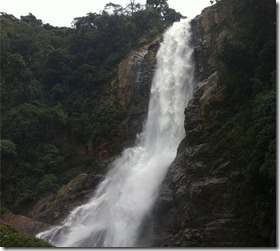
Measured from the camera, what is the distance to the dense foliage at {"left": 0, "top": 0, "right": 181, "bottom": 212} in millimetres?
24656

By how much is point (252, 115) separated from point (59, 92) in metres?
18.0

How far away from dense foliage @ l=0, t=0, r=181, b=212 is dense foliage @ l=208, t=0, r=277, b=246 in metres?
10.6

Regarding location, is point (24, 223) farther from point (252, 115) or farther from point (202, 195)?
point (252, 115)

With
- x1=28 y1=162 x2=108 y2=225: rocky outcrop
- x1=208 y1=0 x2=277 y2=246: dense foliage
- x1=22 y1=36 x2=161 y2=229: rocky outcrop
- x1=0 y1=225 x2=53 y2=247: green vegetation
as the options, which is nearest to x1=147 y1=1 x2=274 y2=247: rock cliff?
x1=208 y1=0 x2=277 y2=246: dense foliage

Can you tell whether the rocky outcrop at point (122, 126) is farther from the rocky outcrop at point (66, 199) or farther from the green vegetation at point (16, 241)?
the green vegetation at point (16, 241)

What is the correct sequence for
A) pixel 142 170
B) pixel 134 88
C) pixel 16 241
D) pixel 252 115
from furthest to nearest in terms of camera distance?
pixel 134 88 → pixel 142 170 → pixel 252 115 → pixel 16 241

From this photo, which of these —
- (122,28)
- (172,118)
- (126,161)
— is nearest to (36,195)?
(126,161)

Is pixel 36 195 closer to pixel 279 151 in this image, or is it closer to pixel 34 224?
pixel 34 224

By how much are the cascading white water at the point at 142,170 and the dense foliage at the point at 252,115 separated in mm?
4085

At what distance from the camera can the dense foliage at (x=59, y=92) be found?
2466cm

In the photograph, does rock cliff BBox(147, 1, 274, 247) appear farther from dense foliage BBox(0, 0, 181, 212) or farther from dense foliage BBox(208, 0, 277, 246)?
dense foliage BBox(0, 0, 181, 212)

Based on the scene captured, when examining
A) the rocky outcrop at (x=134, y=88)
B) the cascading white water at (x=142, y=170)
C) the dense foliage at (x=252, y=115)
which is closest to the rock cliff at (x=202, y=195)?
the dense foliage at (x=252, y=115)

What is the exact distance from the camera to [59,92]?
2984cm

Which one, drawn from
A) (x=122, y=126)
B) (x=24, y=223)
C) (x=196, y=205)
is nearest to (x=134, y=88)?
(x=122, y=126)
